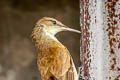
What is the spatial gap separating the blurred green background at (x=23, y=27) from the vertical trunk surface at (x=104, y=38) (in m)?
4.56

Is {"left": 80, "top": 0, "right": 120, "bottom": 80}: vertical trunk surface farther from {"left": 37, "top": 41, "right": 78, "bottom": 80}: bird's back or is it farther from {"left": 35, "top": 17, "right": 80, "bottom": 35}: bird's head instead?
{"left": 35, "top": 17, "right": 80, "bottom": 35}: bird's head

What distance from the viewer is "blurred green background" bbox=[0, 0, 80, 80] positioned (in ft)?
22.3

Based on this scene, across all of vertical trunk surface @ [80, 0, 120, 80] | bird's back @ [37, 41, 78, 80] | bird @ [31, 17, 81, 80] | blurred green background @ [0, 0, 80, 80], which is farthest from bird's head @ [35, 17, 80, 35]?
blurred green background @ [0, 0, 80, 80]

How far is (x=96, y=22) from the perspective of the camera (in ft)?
7.23

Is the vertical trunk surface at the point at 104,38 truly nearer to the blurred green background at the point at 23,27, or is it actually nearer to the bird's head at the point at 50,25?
the bird's head at the point at 50,25

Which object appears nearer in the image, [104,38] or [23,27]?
[104,38]

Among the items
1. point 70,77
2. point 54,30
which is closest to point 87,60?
point 70,77

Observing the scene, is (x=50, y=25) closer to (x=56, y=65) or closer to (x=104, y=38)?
(x=56, y=65)

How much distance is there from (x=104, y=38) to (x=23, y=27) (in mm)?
4797

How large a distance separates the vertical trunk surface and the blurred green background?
456 centimetres

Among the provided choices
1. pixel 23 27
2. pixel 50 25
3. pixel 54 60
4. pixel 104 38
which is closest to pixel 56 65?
pixel 54 60

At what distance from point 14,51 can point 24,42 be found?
206 mm

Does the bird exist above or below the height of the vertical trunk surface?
below

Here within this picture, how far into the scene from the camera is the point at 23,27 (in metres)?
6.90
